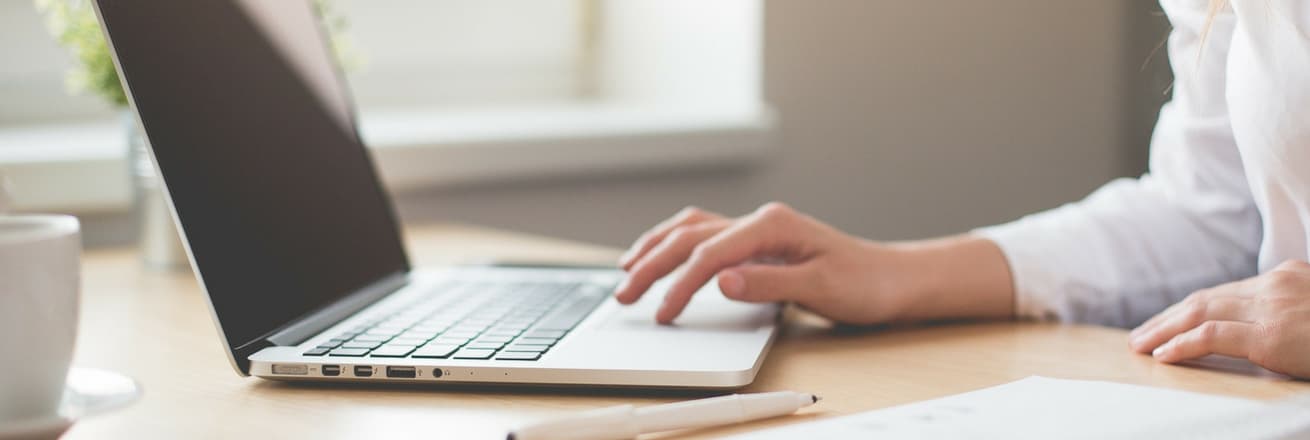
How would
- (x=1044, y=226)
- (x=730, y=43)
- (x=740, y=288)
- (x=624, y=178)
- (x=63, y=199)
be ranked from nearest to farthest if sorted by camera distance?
(x=740, y=288)
(x=1044, y=226)
(x=63, y=199)
(x=624, y=178)
(x=730, y=43)

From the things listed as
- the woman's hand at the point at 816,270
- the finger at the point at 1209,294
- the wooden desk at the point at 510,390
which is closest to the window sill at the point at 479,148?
the wooden desk at the point at 510,390

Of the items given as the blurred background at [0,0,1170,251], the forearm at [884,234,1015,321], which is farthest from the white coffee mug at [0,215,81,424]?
the blurred background at [0,0,1170,251]

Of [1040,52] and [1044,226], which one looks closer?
[1044,226]

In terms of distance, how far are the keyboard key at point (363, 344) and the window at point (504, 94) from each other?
718 millimetres

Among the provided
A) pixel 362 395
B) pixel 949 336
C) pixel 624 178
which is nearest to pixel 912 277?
pixel 949 336

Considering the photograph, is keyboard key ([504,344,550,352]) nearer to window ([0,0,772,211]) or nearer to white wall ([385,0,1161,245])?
window ([0,0,772,211])

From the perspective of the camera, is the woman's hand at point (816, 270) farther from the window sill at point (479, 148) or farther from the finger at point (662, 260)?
the window sill at point (479, 148)

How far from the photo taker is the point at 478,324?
0.68 metres

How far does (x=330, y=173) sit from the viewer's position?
33.8 inches

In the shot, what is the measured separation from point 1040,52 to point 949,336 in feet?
4.09

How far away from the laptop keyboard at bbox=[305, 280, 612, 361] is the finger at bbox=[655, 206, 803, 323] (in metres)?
0.06

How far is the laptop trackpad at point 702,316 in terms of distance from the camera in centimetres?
69

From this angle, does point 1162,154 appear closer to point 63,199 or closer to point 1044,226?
point 1044,226

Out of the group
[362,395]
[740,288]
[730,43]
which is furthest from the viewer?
[730,43]
